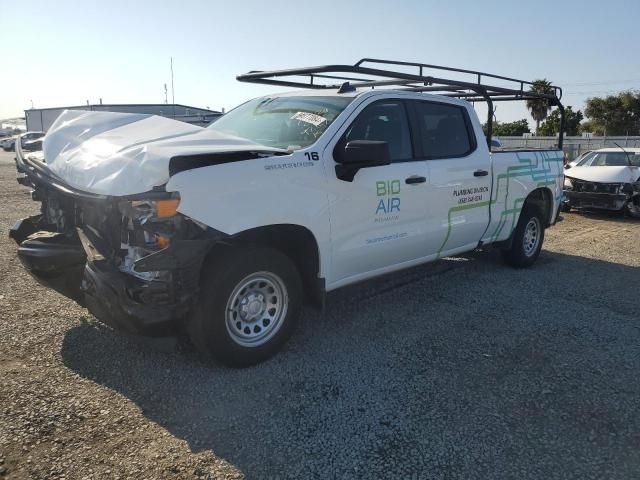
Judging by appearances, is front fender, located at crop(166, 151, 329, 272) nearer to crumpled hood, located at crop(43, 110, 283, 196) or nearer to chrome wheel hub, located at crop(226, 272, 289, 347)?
crumpled hood, located at crop(43, 110, 283, 196)

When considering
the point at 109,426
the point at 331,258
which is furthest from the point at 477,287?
the point at 109,426

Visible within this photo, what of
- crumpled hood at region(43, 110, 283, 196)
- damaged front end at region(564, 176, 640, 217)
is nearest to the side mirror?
crumpled hood at region(43, 110, 283, 196)

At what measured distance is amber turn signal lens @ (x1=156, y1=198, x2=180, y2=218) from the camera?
317 centimetres

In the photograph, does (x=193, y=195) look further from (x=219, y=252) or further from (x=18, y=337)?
(x=18, y=337)

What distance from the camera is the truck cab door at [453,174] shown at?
5016 millimetres

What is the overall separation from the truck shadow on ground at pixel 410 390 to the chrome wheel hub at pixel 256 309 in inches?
9.6

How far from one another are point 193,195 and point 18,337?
2161 millimetres

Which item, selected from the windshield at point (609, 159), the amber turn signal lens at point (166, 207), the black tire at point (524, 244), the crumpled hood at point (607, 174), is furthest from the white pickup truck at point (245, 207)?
the windshield at point (609, 159)

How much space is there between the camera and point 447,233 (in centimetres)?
532

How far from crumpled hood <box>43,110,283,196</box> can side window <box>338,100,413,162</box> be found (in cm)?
89

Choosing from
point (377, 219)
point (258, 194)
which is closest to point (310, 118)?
point (377, 219)

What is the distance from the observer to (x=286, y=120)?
15.0ft

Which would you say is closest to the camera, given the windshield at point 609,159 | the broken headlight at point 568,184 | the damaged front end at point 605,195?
the damaged front end at point 605,195

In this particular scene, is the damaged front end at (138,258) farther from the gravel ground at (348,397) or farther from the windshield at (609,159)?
the windshield at (609,159)
